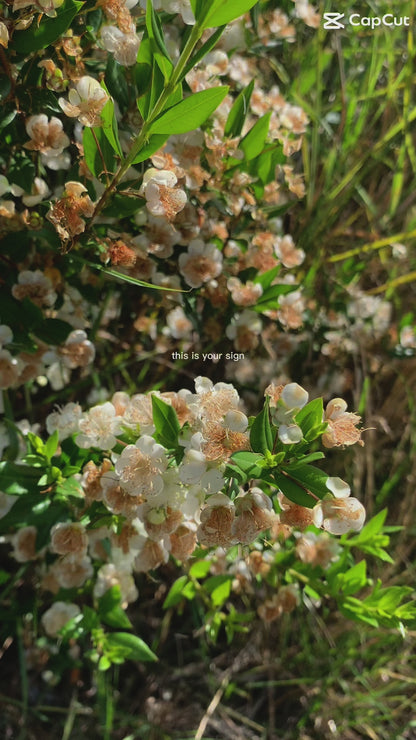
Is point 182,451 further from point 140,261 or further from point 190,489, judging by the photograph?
point 140,261

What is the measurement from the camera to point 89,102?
602mm

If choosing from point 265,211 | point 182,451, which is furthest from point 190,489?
point 265,211

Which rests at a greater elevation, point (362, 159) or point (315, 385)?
point (362, 159)

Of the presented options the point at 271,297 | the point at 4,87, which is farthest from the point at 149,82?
the point at 271,297

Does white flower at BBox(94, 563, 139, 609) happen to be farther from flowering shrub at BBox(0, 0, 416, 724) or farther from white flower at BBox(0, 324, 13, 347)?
white flower at BBox(0, 324, 13, 347)

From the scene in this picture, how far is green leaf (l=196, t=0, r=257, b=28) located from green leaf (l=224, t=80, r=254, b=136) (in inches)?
10.2

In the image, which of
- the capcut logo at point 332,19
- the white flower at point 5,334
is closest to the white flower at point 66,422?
the white flower at point 5,334

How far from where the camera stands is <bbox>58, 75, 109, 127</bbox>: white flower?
599mm

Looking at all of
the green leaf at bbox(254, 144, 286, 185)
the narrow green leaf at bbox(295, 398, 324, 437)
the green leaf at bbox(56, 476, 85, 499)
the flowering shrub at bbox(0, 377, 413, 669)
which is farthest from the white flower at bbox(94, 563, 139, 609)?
the green leaf at bbox(254, 144, 286, 185)

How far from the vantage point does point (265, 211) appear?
90cm

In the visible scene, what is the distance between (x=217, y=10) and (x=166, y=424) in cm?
35

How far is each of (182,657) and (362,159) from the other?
3.40ft

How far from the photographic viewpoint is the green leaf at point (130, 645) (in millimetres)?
826

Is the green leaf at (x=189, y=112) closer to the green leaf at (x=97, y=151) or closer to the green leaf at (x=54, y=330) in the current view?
the green leaf at (x=97, y=151)
